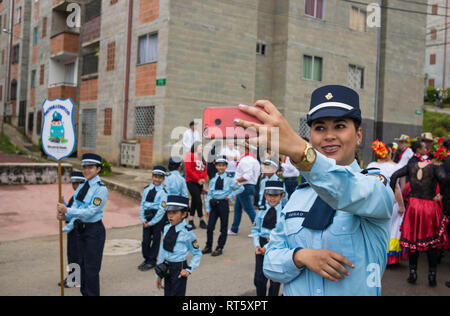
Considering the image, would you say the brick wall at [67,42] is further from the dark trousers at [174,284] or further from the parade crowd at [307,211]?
the dark trousers at [174,284]

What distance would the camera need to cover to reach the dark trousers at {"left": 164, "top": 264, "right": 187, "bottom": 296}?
445cm

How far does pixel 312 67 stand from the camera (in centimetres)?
2086

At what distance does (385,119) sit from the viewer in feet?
79.0

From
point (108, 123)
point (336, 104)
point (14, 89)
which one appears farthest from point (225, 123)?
point (14, 89)

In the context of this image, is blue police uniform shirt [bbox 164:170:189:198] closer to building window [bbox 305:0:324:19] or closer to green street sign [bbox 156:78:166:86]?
green street sign [bbox 156:78:166:86]

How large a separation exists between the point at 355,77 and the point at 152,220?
19601 millimetres

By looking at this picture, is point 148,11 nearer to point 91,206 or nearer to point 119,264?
point 119,264

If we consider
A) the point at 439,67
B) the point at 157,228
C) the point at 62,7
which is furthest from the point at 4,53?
the point at 439,67

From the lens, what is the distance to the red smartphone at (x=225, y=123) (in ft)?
4.62

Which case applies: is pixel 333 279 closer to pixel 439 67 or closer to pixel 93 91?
pixel 93 91

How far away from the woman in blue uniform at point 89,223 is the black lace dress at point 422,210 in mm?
4927

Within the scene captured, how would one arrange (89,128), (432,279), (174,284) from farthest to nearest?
(89,128) < (432,279) < (174,284)

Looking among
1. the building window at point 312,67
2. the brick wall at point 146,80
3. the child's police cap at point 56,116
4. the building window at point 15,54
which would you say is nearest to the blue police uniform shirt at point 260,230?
the child's police cap at point 56,116

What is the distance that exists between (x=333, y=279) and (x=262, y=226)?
3755 mm
